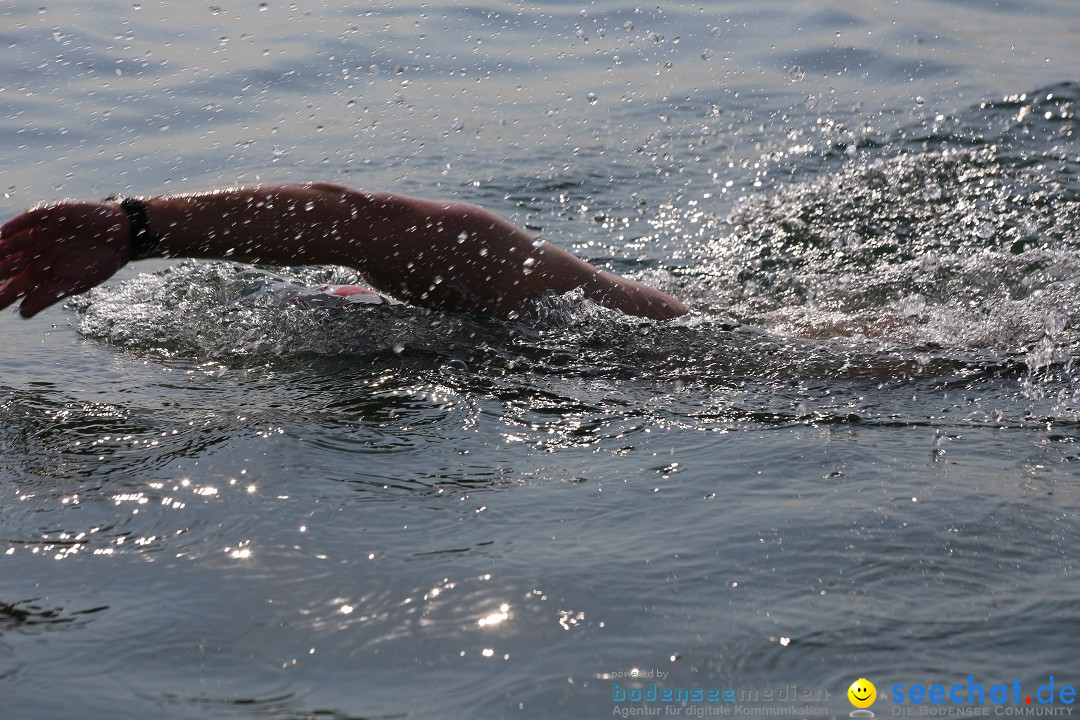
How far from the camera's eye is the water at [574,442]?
2000mm

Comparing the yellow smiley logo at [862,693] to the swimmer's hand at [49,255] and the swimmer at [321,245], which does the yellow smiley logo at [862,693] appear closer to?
the swimmer at [321,245]

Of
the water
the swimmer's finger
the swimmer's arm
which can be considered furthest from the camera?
the swimmer's arm

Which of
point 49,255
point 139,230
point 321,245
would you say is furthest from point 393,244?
Result: point 49,255

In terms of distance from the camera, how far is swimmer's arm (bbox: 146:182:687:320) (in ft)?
11.3

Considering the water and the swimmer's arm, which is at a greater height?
the swimmer's arm

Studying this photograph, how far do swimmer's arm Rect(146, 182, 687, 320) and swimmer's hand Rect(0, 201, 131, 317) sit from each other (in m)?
0.20

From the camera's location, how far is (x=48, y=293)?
3176 millimetres

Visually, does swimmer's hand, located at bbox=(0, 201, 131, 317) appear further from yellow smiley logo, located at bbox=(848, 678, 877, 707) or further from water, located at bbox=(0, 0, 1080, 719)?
yellow smiley logo, located at bbox=(848, 678, 877, 707)

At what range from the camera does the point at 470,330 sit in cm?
373

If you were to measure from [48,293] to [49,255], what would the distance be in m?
0.10

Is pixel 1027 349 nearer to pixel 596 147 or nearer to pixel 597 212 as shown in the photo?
pixel 597 212

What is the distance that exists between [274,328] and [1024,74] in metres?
6.36

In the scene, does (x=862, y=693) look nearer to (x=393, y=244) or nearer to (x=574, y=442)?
(x=574, y=442)

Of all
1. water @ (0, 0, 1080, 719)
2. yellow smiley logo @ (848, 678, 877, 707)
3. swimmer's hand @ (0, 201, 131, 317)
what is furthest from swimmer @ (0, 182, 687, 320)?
yellow smiley logo @ (848, 678, 877, 707)
